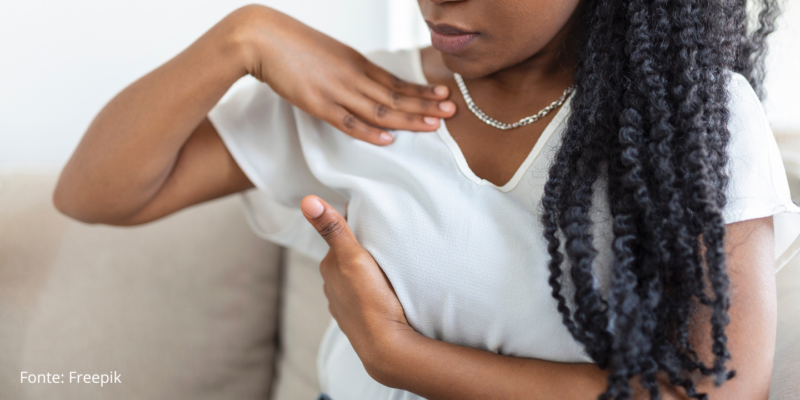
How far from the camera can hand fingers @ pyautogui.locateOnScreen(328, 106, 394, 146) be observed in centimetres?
82

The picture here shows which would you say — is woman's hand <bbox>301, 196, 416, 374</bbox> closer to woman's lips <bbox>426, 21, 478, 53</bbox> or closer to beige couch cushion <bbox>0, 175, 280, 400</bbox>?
woman's lips <bbox>426, 21, 478, 53</bbox>

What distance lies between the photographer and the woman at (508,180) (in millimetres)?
570

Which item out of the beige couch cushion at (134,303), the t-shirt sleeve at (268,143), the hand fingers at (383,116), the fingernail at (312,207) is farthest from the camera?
the beige couch cushion at (134,303)

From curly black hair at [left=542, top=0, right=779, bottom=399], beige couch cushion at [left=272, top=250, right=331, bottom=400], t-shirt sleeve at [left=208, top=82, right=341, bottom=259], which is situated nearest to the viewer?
curly black hair at [left=542, top=0, right=779, bottom=399]

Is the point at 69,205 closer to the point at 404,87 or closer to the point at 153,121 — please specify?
the point at 153,121

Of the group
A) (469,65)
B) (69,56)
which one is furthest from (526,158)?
(69,56)

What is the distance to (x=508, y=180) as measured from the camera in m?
0.74

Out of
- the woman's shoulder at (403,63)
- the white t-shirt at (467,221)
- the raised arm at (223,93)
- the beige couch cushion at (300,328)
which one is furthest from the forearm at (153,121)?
the beige couch cushion at (300,328)

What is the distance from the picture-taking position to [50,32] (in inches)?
49.9

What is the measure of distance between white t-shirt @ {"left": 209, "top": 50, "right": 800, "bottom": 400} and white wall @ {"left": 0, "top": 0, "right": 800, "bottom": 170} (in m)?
0.71

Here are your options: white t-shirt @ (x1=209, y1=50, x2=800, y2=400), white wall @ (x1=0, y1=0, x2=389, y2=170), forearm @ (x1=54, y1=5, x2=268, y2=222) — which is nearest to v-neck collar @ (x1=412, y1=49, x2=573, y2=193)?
white t-shirt @ (x1=209, y1=50, x2=800, y2=400)

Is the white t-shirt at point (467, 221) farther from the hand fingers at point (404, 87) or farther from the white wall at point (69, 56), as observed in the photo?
the white wall at point (69, 56)

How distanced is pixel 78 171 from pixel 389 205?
21.6 inches

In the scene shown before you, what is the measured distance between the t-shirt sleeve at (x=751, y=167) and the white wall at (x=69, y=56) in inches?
49.8
